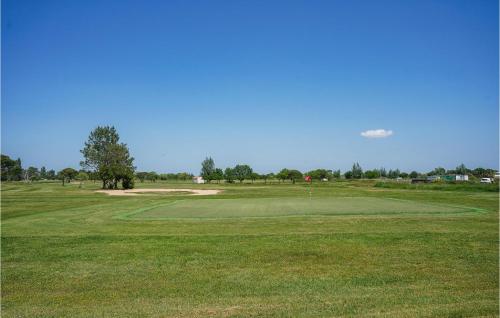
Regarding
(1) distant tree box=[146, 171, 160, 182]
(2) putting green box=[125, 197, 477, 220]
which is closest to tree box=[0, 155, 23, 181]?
(1) distant tree box=[146, 171, 160, 182]

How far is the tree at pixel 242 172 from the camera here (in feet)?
545

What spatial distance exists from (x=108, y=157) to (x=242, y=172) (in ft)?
304

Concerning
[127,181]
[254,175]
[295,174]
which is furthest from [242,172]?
A: [127,181]

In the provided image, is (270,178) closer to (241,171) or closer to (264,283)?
(241,171)

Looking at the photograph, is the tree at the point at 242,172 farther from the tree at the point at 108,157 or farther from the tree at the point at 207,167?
the tree at the point at 108,157

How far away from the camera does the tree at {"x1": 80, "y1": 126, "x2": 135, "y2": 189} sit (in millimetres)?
76250

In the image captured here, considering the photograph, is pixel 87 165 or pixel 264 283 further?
pixel 87 165

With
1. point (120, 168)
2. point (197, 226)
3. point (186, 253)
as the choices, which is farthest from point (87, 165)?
point (186, 253)

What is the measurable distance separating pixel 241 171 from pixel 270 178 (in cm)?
2481

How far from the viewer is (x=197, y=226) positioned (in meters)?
17.9

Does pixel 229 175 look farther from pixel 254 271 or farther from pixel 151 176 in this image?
pixel 254 271

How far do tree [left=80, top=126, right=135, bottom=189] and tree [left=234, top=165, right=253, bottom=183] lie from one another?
3343 inches

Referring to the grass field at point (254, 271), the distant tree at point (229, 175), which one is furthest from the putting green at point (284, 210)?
the distant tree at point (229, 175)

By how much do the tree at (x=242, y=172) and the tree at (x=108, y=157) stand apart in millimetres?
84919
